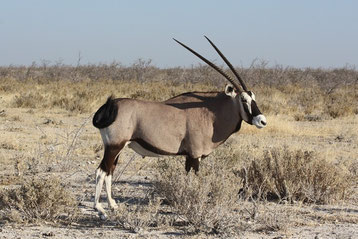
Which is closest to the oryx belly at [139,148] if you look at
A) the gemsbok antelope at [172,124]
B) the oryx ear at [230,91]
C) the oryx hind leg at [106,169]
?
the gemsbok antelope at [172,124]

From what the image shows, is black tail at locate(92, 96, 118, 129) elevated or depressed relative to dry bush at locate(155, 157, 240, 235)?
elevated

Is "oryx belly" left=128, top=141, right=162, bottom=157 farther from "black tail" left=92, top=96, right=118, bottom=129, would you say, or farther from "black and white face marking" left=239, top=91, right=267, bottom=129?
"black and white face marking" left=239, top=91, right=267, bottom=129

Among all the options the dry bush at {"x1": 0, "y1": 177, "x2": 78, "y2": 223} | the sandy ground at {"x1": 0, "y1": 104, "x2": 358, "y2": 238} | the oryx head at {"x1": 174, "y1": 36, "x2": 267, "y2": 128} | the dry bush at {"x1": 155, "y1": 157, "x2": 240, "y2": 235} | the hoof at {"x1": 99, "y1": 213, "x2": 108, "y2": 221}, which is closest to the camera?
the dry bush at {"x1": 155, "y1": 157, "x2": 240, "y2": 235}

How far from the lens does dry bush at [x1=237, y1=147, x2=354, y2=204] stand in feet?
28.7

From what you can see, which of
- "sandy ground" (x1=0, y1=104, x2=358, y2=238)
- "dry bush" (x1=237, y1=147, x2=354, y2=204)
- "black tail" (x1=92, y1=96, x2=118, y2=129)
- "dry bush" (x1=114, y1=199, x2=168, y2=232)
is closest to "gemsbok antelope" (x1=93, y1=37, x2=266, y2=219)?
"black tail" (x1=92, y1=96, x2=118, y2=129)

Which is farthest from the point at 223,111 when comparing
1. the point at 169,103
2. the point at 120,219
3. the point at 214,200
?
the point at 120,219

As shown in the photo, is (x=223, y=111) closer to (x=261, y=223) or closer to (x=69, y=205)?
(x=261, y=223)

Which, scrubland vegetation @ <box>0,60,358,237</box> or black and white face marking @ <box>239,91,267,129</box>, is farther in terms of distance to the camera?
black and white face marking @ <box>239,91,267,129</box>

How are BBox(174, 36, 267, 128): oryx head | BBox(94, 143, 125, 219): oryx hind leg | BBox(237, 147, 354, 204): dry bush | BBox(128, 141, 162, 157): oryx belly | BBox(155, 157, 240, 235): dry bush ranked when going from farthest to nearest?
BBox(237, 147, 354, 204): dry bush, BBox(174, 36, 267, 128): oryx head, BBox(128, 141, 162, 157): oryx belly, BBox(94, 143, 125, 219): oryx hind leg, BBox(155, 157, 240, 235): dry bush

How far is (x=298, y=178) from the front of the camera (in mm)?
8984

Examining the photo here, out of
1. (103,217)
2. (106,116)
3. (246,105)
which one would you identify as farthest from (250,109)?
(103,217)

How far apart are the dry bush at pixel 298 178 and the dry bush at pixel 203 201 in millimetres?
1275

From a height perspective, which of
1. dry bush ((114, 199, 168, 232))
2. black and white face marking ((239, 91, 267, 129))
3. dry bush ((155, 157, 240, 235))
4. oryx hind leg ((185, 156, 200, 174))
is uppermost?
black and white face marking ((239, 91, 267, 129))

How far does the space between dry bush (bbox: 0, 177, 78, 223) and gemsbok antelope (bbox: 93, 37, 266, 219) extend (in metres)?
0.38
